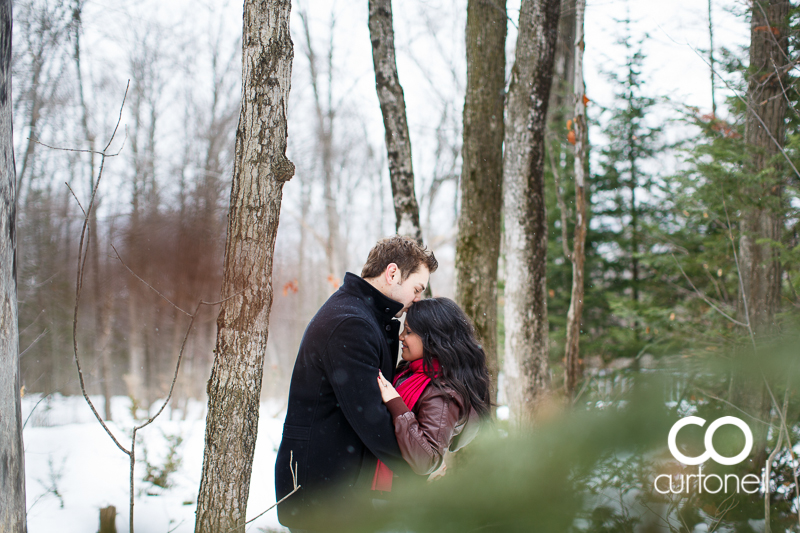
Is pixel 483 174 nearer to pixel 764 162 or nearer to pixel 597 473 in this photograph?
pixel 764 162

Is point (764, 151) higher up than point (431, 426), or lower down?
higher up

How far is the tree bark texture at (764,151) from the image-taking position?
504 cm

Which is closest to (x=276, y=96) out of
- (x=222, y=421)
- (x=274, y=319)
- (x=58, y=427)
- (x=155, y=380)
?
(x=222, y=421)

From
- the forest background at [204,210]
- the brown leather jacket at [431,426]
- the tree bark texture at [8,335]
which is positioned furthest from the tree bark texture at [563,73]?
the tree bark texture at [8,335]

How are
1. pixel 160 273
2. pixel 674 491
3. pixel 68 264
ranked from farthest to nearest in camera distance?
pixel 160 273
pixel 68 264
pixel 674 491

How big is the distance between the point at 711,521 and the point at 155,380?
12.1m

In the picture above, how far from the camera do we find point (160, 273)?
9.55 m

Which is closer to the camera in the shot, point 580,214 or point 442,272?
point 580,214

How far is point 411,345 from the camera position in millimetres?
2246

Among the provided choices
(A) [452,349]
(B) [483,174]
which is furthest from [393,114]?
(A) [452,349]

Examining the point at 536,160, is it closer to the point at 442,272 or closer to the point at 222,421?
the point at 222,421

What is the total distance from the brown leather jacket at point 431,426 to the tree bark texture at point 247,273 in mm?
908

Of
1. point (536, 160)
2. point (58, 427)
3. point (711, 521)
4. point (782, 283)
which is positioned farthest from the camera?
point (58, 427)

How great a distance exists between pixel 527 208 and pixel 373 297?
11.0 feet
